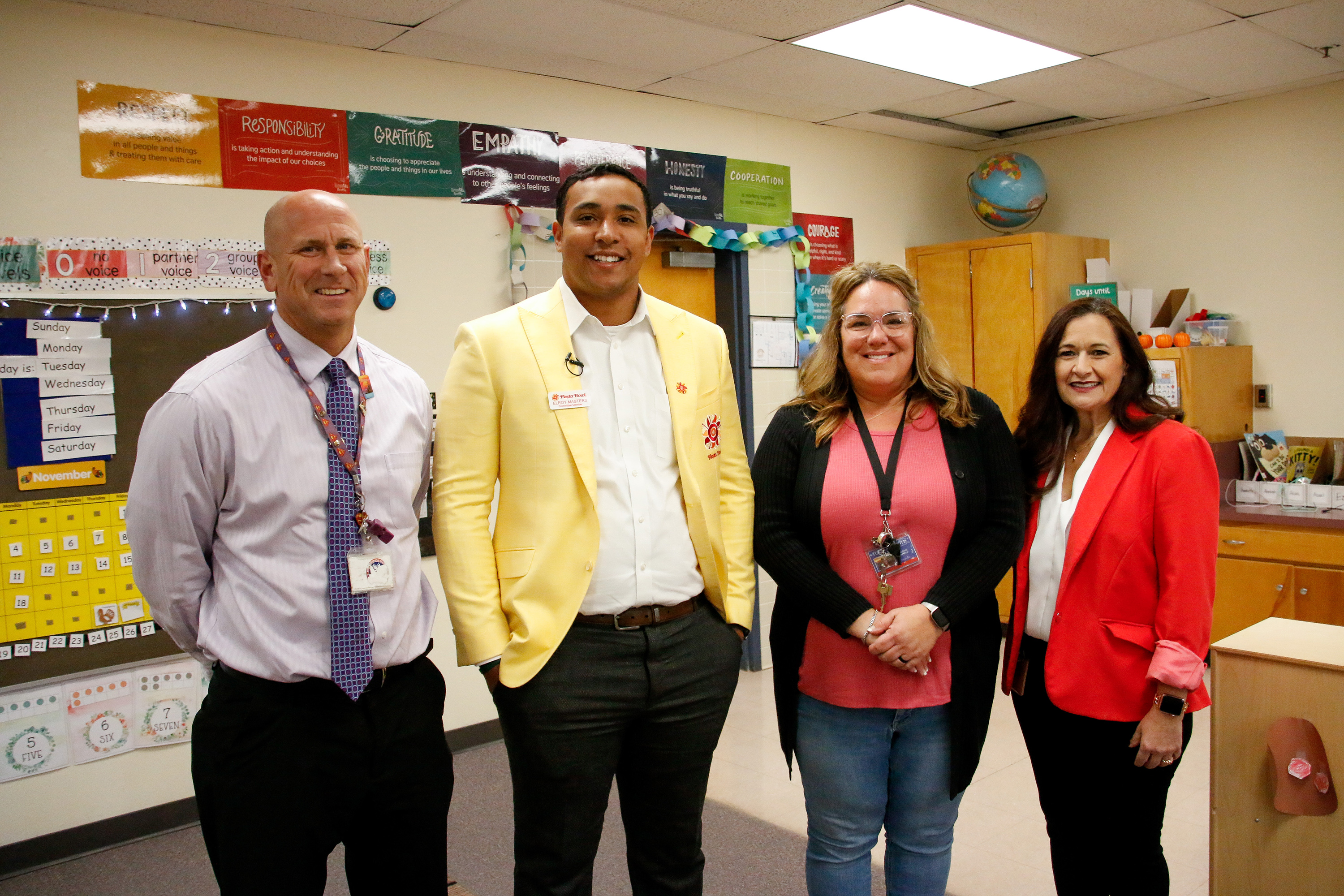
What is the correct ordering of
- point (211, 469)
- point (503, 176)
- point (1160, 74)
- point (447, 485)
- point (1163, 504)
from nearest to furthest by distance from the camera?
1. point (211, 469)
2. point (447, 485)
3. point (1163, 504)
4. point (503, 176)
5. point (1160, 74)

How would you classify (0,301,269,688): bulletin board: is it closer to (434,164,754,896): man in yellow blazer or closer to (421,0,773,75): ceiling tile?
(421,0,773,75): ceiling tile

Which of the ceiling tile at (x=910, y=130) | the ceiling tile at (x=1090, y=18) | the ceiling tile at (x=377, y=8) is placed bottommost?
the ceiling tile at (x=377, y=8)

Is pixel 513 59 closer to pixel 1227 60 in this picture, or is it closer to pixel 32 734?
pixel 32 734

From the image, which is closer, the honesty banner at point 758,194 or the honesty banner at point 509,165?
the honesty banner at point 509,165

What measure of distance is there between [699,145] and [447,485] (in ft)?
10.6

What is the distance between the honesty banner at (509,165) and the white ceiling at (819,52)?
26 centimetres

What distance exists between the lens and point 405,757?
5.45 feet

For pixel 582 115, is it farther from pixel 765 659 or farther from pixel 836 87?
pixel 765 659

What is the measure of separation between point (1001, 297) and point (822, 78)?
1.65m

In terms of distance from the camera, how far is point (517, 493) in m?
1.74

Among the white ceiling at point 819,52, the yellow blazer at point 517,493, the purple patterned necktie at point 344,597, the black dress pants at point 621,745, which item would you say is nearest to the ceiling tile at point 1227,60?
the white ceiling at point 819,52

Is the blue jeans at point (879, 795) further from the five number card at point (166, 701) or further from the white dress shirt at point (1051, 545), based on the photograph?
the five number card at point (166, 701)

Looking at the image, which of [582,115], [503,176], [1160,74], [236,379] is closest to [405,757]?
[236,379]

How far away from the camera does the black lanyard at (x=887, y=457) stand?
6.08 ft
